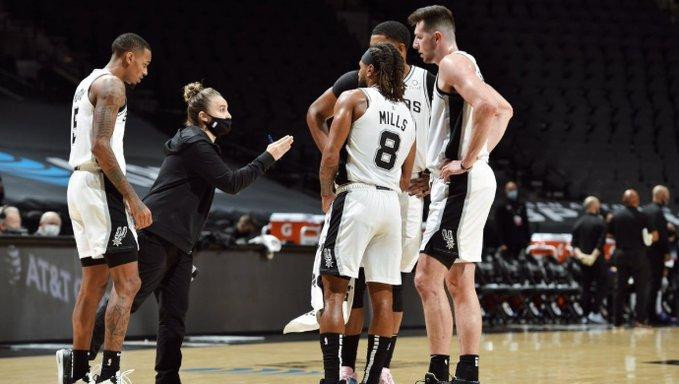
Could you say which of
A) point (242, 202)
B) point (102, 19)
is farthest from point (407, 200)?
point (102, 19)

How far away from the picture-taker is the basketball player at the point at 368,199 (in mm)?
5898

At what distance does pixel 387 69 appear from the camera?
6.11 meters

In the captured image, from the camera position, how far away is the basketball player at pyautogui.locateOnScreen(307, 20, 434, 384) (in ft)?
21.4

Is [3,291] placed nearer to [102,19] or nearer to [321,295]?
[321,295]

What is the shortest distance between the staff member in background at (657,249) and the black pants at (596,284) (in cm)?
66

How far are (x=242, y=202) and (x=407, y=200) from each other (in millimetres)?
11932

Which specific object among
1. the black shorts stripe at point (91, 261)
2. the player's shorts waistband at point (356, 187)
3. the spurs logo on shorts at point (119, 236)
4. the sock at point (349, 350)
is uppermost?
the player's shorts waistband at point (356, 187)

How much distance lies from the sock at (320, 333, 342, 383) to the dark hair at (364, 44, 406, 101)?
1315mm

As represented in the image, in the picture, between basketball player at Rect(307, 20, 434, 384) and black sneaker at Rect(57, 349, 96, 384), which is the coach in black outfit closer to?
black sneaker at Rect(57, 349, 96, 384)

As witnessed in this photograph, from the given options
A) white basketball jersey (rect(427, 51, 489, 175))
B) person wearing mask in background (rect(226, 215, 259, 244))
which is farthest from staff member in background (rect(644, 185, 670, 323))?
white basketball jersey (rect(427, 51, 489, 175))

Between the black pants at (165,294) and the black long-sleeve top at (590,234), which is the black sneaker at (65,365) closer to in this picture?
the black pants at (165,294)

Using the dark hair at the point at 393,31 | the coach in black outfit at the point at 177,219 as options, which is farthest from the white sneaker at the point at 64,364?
the dark hair at the point at 393,31

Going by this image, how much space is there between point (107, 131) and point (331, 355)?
1645 millimetres

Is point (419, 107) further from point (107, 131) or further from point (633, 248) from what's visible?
point (633, 248)
